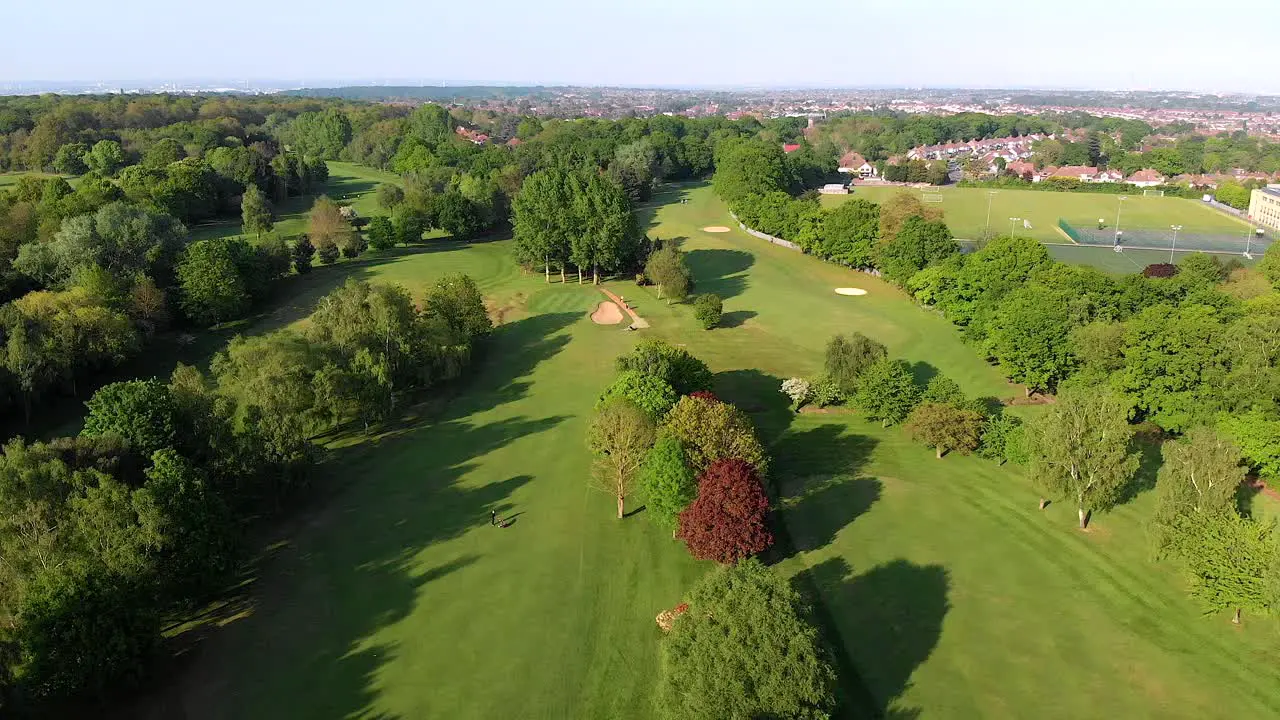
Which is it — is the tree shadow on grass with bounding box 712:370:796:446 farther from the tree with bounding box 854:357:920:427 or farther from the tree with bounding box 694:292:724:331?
the tree with bounding box 694:292:724:331

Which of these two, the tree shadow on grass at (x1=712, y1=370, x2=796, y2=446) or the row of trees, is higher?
the row of trees

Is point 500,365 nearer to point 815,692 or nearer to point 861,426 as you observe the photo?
point 861,426

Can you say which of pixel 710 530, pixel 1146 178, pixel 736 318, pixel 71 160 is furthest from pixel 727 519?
pixel 1146 178

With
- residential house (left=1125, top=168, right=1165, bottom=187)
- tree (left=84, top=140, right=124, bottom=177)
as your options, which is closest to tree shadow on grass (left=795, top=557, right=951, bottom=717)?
tree (left=84, top=140, right=124, bottom=177)

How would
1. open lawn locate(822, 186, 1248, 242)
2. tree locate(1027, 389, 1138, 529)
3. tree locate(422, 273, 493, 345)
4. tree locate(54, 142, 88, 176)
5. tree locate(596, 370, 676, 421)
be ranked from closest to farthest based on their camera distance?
tree locate(1027, 389, 1138, 529), tree locate(596, 370, 676, 421), tree locate(422, 273, 493, 345), open lawn locate(822, 186, 1248, 242), tree locate(54, 142, 88, 176)

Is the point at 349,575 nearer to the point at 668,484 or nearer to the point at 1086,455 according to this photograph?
the point at 668,484
